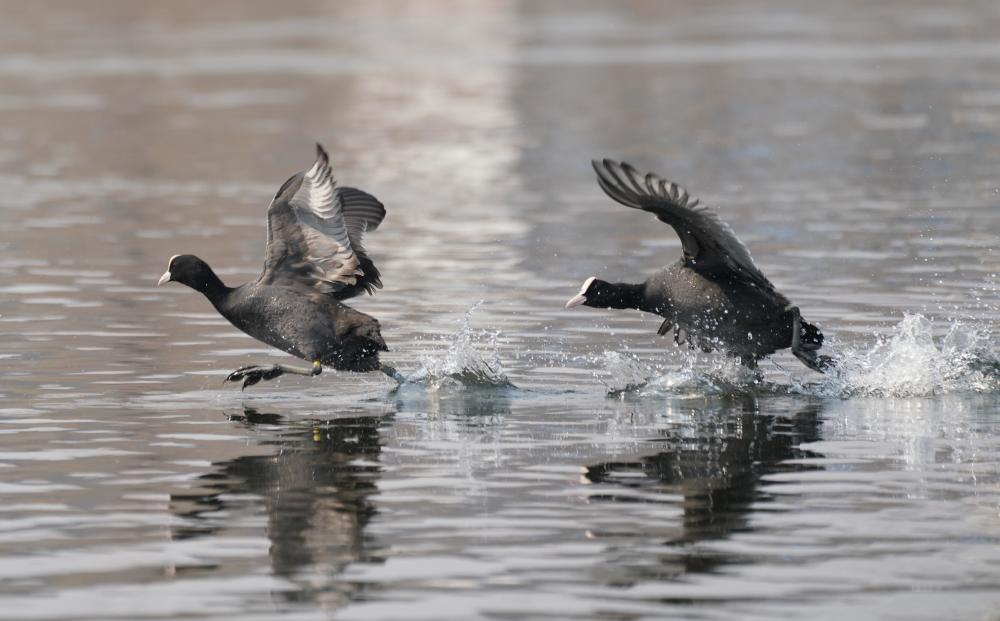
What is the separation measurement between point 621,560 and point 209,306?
375 inches

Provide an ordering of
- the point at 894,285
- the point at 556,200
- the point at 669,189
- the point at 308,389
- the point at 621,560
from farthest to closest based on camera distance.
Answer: the point at 556,200
the point at 894,285
the point at 308,389
the point at 669,189
the point at 621,560

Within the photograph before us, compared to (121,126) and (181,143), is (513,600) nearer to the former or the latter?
(181,143)

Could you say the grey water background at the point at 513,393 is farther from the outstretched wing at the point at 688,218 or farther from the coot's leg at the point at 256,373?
the outstretched wing at the point at 688,218

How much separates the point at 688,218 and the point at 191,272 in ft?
11.4

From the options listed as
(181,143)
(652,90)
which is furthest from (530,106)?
(181,143)

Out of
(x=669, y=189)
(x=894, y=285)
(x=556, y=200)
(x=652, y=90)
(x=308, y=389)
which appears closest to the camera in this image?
(x=669, y=189)

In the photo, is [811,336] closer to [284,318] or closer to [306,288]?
[306,288]

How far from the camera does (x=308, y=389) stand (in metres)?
13.1

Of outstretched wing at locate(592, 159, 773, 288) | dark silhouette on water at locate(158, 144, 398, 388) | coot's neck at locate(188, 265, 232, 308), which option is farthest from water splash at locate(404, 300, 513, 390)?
outstretched wing at locate(592, 159, 773, 288)

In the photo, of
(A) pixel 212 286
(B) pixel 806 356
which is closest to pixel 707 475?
(B) pixel 806 356

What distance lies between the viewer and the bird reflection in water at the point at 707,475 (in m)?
8.26

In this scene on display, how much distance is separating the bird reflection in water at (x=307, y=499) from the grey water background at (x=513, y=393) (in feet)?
0.10

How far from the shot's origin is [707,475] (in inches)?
386

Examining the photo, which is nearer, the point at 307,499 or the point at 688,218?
the point at 307,499
